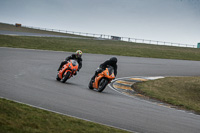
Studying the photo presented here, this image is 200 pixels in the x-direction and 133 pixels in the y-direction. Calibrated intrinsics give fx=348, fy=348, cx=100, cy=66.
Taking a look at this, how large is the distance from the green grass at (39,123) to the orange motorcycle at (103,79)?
5.84 meters

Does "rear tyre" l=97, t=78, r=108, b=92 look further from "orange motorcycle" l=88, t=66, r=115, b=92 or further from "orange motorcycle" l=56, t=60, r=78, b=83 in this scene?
"orange motorcycle" l=56, t=60, r=78, b=83

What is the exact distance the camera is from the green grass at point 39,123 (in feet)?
20.8

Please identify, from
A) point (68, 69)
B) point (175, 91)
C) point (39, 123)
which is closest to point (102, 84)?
point (68, 69)

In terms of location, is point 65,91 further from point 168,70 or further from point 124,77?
point 168,70

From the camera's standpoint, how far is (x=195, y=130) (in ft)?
29.3

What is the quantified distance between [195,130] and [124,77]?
1270 cm

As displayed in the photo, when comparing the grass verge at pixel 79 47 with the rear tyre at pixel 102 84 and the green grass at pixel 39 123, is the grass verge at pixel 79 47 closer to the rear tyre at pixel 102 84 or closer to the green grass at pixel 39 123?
the rear tyre at pixel 102 84

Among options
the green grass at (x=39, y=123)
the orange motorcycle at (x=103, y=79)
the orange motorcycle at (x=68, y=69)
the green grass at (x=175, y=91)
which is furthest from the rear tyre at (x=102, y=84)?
the green grass at (x=39, y=123)

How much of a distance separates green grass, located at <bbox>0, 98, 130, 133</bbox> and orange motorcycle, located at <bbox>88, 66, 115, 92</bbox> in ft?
19.2

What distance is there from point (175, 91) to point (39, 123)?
11.7m

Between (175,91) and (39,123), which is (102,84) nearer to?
(175,91)

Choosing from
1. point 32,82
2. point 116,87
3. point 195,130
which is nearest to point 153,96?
point 116,87

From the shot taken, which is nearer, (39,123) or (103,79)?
(39,123)

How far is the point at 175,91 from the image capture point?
57.6 feet
